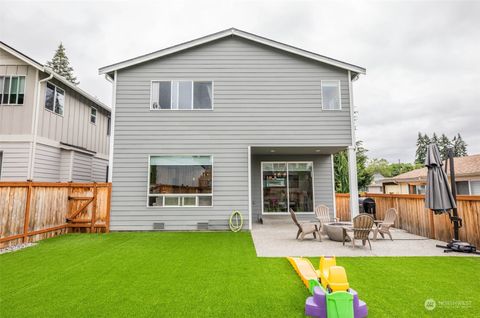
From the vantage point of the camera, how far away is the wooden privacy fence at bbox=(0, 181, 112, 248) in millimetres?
6449

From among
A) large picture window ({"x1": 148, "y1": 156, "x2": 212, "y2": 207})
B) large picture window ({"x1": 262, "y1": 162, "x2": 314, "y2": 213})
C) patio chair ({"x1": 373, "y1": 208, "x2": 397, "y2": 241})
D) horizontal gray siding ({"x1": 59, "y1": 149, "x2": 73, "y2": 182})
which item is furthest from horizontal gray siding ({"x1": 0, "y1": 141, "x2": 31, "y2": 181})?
patio chair ({"x1": 373, "y1": 208, "x2": 397, "y2": 241})

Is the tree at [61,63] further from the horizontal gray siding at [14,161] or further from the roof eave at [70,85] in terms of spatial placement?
the horizontal gray siding at [14,161]

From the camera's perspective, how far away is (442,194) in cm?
630

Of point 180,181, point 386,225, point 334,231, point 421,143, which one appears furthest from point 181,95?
point 421,143

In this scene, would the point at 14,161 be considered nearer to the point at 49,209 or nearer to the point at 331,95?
the point at 49,209

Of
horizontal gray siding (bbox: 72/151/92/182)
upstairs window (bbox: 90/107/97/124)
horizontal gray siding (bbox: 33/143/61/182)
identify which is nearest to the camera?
horizontal gray siding (bbox: 33/143/61/182)

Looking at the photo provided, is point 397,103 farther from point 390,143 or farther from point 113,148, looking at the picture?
point 113,148

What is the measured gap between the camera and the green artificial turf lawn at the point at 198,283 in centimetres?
319

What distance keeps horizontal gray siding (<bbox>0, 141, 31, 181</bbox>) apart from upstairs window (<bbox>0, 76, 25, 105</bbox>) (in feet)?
5.27

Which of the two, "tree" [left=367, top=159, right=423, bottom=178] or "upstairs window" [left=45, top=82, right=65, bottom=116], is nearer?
"upstairs window" [left=45, top=82, right=65, bottom=116]

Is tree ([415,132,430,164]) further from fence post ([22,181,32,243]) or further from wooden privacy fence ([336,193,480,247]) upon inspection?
fence post ([22,181,32,243])

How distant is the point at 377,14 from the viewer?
12180mm

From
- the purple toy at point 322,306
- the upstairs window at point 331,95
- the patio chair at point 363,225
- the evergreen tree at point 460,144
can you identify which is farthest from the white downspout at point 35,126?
the evergreen tree at point 460,144

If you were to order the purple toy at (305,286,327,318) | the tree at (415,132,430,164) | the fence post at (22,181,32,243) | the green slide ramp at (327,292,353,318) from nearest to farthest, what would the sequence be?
the green slide ramp at (327,292,353,318)
the purple toy at (305,286,327,318)
the fence post at (22,181,32,243)
the tree at (415,132,430,164)
